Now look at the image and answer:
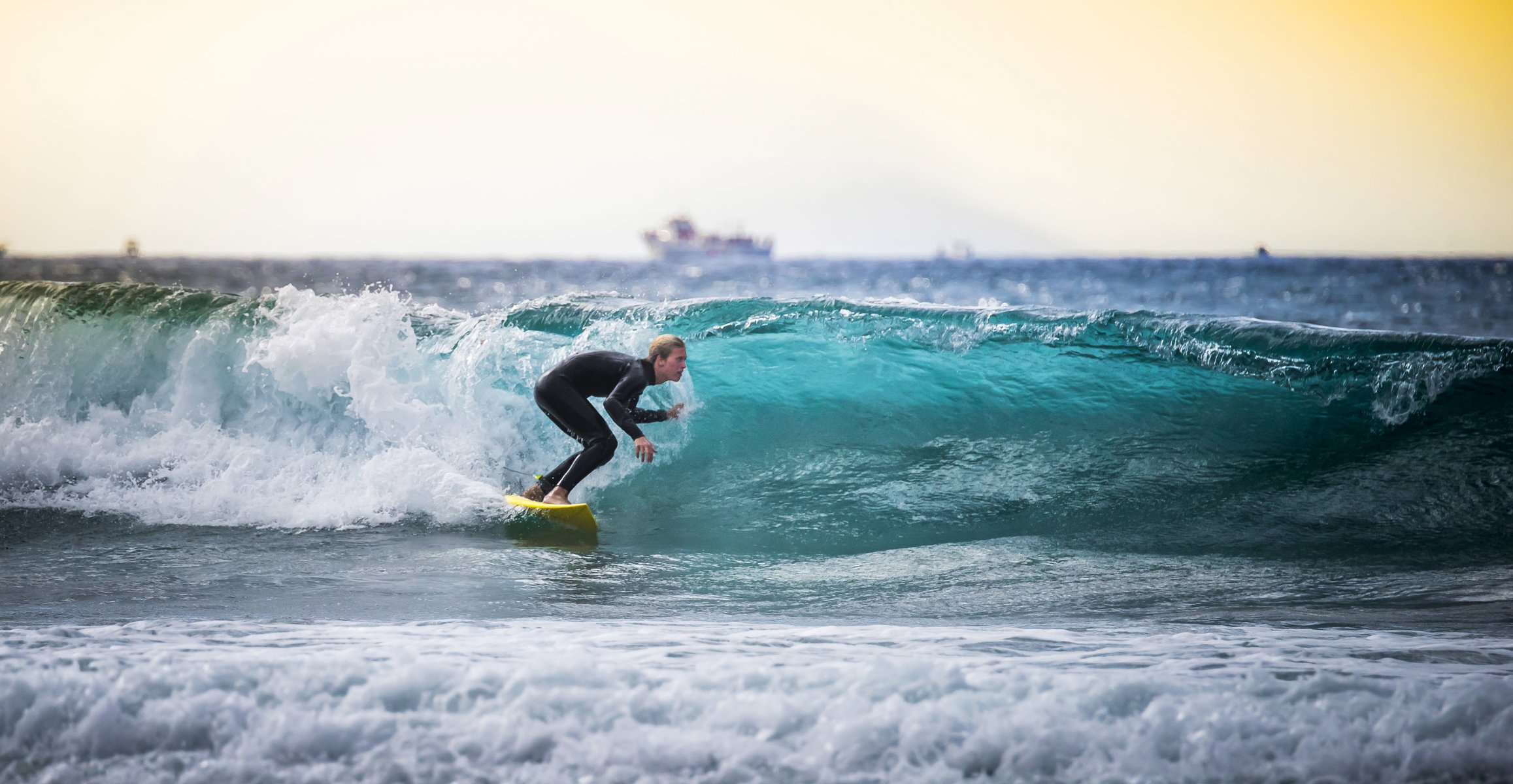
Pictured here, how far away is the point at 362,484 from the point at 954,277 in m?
34.7

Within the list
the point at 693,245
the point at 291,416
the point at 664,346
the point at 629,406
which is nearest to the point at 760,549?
the point at 629,406

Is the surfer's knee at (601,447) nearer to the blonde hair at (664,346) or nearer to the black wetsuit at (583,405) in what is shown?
the black wetsuit at (583,405)

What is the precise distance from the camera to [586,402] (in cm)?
587

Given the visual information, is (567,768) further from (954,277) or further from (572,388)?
(954,277)

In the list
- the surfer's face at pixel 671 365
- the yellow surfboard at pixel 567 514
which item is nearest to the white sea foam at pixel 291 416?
the yellow surfboard at pixel 567 514

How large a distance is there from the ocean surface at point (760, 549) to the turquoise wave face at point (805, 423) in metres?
0.03

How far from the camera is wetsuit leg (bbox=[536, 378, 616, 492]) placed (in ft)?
19.0

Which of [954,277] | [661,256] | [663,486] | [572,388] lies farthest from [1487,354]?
[661,256]

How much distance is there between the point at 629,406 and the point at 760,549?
1106mm

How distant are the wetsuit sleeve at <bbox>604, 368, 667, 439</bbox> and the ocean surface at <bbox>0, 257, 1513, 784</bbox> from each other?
0.72 meters

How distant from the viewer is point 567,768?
8.54 feet

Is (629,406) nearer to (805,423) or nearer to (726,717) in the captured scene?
(805,423)

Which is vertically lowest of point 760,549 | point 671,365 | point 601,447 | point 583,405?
point 760,549

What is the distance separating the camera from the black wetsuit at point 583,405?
227 inches
